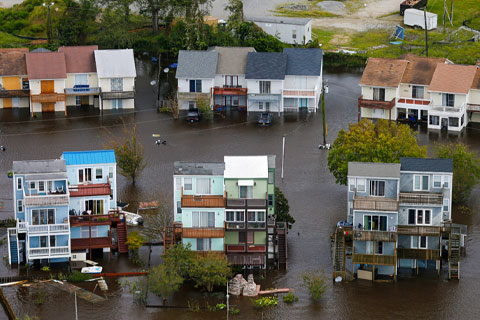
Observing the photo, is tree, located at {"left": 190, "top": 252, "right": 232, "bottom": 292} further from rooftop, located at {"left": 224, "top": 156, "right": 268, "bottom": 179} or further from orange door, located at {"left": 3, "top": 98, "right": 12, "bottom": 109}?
orange door, located at {"left": 3, "top": 98, "right": 12, "bottom": 109}

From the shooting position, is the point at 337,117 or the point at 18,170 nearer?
the point at 18,170

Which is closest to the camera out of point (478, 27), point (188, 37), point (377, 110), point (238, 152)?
point (238, 152)

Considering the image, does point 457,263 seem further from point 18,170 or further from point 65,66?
point 65,66

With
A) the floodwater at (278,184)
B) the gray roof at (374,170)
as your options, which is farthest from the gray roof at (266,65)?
the gray roof at (374,170)

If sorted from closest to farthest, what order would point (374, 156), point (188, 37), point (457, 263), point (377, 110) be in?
point (457, 263)
point (374, 156)
point (377, 110)
point (188, 37)

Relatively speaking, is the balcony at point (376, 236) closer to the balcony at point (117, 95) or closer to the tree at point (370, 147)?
the tree at point (370, 147)

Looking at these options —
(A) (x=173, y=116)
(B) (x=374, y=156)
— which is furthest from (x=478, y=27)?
(B) (x=374, y=156)

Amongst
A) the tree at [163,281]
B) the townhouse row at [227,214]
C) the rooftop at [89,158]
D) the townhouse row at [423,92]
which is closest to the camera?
the tree at [163,281]
